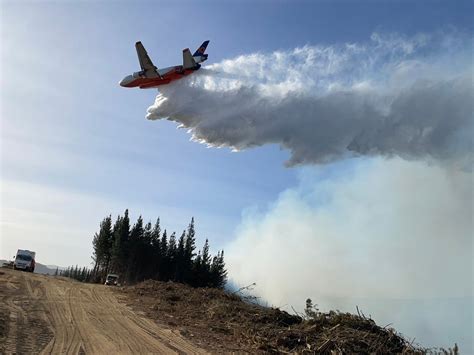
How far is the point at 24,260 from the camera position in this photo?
156ft

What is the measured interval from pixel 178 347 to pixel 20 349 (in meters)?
5.05

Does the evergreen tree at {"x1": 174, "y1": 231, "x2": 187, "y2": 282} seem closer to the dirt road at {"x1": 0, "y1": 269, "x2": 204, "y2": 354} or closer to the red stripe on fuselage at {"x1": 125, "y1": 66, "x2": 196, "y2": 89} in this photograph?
the red stripe on fuselage at {"x1": 125, "y1": 66, "x2": 196, "y2": 89}

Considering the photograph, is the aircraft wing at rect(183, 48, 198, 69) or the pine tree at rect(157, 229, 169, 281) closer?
the aircraft wing at rect(183, 48, 198, 69)

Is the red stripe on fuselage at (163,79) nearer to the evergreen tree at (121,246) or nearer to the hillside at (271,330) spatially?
the hillside at (271,330)

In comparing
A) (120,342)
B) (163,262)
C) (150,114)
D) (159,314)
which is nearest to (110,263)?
(163,262)

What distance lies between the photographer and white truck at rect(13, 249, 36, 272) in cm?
4711

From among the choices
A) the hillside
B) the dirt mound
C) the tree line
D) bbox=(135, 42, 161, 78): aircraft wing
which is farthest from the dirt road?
the tree line

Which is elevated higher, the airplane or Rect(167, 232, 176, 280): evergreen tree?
the airplane

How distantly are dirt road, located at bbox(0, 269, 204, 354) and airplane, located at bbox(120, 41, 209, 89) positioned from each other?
62.8ft

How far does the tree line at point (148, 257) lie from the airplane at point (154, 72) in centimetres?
5758

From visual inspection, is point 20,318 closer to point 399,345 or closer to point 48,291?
point 48,291

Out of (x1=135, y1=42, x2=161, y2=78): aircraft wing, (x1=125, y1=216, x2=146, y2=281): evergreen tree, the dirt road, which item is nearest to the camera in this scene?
the dirt road

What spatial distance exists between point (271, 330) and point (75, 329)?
752 cm

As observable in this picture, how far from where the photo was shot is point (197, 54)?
37281 millimetres
